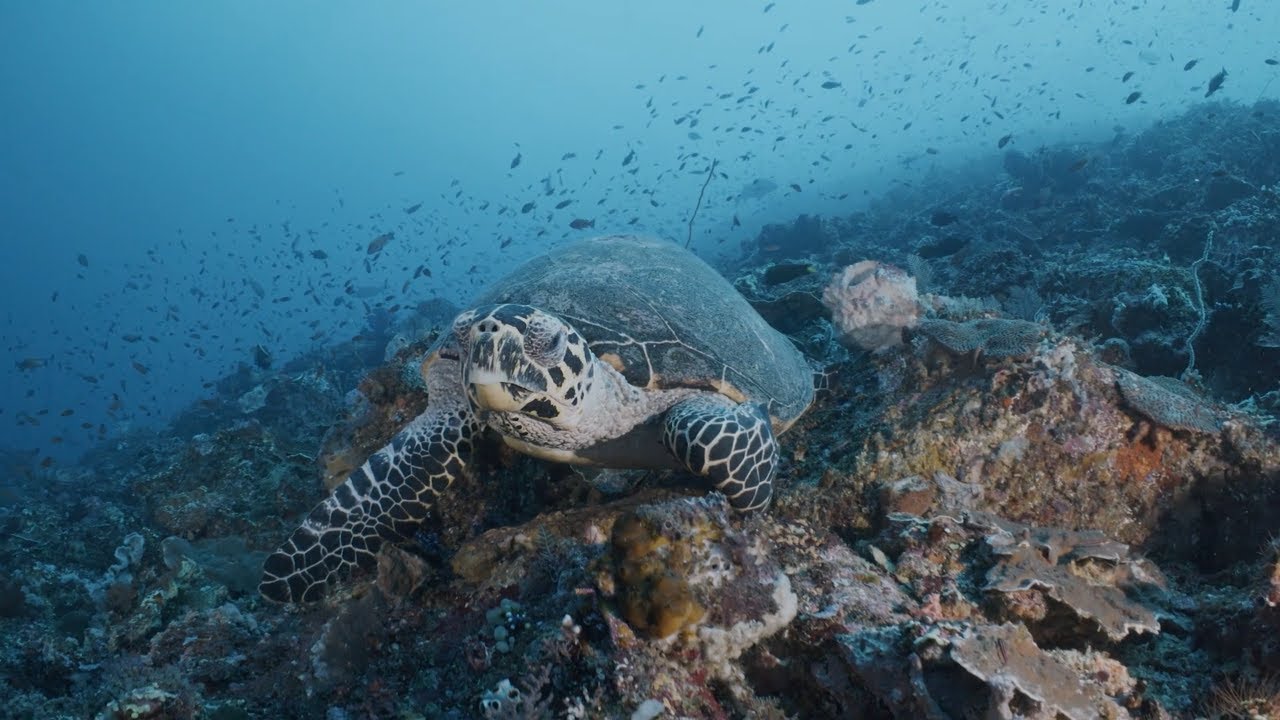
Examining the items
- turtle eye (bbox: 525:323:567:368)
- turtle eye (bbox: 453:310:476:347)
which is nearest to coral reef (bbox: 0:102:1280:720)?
turtle eye (bbox: 525:323:567:368)

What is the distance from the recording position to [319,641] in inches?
97.4

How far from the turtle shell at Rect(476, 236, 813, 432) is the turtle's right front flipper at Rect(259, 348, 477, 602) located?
1.04 meters

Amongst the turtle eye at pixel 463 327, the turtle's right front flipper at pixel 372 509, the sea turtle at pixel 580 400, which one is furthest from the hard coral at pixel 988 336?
the turtle's right front flipper at pixel 372 509

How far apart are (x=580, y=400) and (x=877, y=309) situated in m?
3.15

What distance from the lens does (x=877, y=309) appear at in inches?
201

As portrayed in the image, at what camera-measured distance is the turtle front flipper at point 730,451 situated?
308 cm

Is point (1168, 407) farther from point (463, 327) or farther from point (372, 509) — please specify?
point (372, 509)

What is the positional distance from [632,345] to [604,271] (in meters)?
1.07

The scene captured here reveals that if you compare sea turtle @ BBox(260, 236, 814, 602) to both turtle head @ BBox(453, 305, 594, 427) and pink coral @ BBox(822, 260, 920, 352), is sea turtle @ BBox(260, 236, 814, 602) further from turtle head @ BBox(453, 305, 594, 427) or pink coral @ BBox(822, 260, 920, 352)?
pink coral @ BBox(822, 260, 920, 352)

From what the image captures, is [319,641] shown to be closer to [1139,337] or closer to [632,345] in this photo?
[632,345]

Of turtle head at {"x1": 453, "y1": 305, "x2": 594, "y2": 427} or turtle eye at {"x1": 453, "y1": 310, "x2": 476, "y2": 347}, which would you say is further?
turtle eye at {"x1": 453, "y1": 310, "x2": 476, "y2": 347}

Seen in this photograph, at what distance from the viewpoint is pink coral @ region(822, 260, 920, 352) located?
5035 mm

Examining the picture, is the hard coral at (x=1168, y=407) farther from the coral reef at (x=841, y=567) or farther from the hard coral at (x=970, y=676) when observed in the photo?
the hard coral at (x=970, y=676)

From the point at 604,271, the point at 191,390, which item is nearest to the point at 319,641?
the point at 604,271
